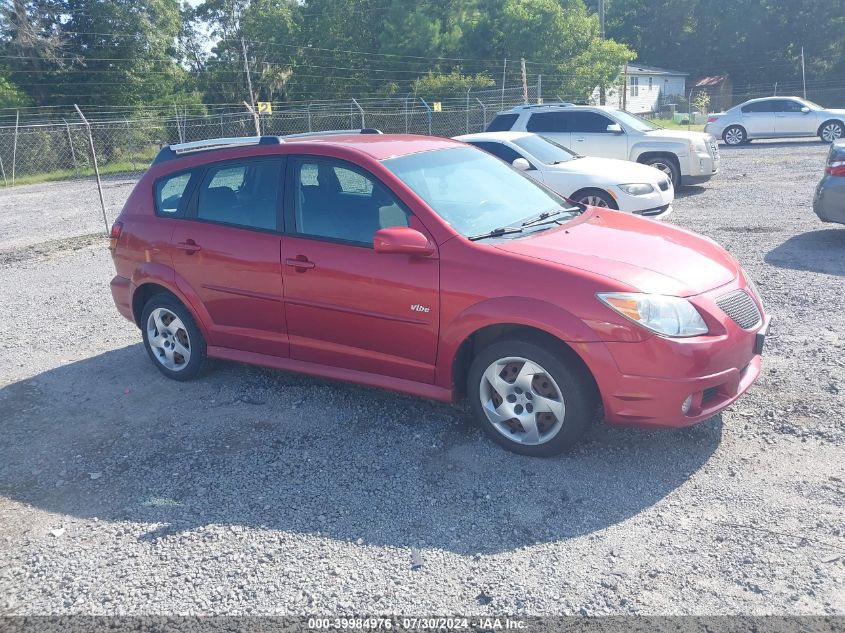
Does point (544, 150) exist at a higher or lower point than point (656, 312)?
higher

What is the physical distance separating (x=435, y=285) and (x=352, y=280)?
1.99ft

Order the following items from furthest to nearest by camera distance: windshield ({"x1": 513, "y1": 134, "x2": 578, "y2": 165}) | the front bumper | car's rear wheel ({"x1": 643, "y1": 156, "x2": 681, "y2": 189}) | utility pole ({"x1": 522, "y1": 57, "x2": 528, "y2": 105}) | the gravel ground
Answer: utility pole ({"x1": 522, "y1": 57, "x2": 528, "y2": 105})
car's rear wheel ({"x1": 643, "y1": 156, "x2": 681, "y2": 189})
windshield ({"x1": 513, "y1": 134, "x2": 578, "y2": 165})
the front bumper
the gravel ground

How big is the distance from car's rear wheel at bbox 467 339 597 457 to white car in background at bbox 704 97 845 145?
22709mm

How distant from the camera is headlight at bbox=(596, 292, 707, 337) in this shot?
159 inches

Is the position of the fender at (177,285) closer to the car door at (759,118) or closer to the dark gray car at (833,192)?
the dark gray car at (833,192)

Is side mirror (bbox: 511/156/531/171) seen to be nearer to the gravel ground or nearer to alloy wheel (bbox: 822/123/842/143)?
the gravel ground

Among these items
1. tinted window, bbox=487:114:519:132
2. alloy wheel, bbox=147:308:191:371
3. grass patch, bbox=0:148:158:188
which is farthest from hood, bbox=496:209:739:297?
grass patch, bbox=0:148:158:188

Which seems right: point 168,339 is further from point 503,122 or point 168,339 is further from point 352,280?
point 503,122

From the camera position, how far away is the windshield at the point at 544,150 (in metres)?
11.5

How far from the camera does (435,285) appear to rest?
451 centimetres

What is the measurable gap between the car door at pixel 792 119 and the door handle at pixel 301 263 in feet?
76.3

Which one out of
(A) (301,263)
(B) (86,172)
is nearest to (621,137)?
(A) (301,263)

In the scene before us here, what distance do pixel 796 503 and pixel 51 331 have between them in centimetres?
681

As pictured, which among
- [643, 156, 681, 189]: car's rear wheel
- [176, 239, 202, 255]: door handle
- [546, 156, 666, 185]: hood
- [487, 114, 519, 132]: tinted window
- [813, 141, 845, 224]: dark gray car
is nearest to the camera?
[176, 239, 202, 255]: door handle
